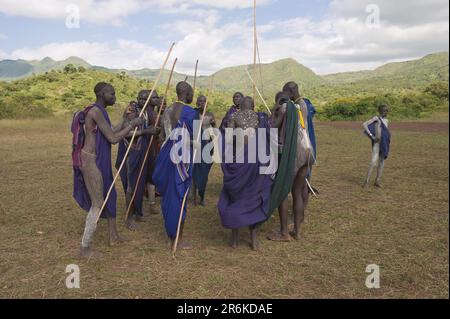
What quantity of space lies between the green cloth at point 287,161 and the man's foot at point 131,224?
217cm

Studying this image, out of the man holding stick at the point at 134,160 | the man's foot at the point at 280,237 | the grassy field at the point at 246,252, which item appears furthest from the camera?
the man holding stick at the point at 134,160

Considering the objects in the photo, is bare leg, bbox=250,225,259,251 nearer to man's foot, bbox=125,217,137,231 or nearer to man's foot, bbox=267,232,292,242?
man's foot, bbox=267,232,292,242

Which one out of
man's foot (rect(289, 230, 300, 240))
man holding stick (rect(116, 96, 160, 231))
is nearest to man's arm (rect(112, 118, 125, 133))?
man holding stick (rect(116, 96, 160, 231))

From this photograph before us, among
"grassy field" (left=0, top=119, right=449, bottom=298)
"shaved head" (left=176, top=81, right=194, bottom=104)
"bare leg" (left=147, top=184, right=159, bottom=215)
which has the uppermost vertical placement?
"shaved head" (left=176, top=81, right=194, bottom=104)

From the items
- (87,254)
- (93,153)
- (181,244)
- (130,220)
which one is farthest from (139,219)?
(93,153)

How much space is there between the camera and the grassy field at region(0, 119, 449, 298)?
3.78 metres

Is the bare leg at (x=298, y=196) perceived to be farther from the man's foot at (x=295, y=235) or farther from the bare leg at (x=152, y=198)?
the bare leg at (x=152, y=198)

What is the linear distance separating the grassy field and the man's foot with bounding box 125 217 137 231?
0.10 m

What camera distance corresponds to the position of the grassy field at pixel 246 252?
149 inches

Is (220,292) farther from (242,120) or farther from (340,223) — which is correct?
(340,223)

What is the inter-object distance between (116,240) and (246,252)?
1.76 metres

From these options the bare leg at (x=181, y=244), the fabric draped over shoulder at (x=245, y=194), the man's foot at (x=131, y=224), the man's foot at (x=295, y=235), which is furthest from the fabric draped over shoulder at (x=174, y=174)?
the man's foot at (x=295, y=235)
